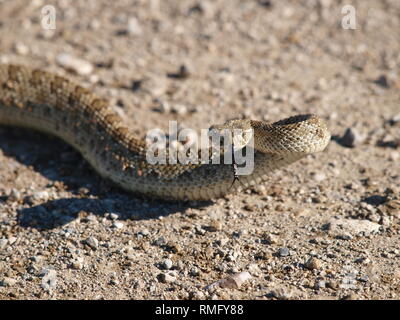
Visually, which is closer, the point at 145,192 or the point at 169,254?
the point at 169,254

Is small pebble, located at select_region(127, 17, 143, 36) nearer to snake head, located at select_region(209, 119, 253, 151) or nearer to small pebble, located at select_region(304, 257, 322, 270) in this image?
snake head, located at select_region(209, 119, 253, 151)

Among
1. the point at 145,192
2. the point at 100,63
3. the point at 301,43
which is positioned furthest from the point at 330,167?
the point at 100,63

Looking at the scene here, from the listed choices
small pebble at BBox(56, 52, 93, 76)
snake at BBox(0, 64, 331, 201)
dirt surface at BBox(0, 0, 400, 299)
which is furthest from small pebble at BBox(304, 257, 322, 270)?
small pebble at BBox(56, 52, 93, 76)

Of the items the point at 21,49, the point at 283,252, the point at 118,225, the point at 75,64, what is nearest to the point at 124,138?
the point at 118,225

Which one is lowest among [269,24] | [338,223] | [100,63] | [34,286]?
[34,286]

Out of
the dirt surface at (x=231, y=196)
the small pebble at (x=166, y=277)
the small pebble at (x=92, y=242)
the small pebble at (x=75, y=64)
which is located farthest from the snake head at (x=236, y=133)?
the small pebble at (x=75, y=64)

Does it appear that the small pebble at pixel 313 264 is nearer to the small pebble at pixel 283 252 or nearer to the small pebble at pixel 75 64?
the small pebble at pixel 283 252

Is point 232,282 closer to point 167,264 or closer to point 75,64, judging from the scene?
point 167,264
